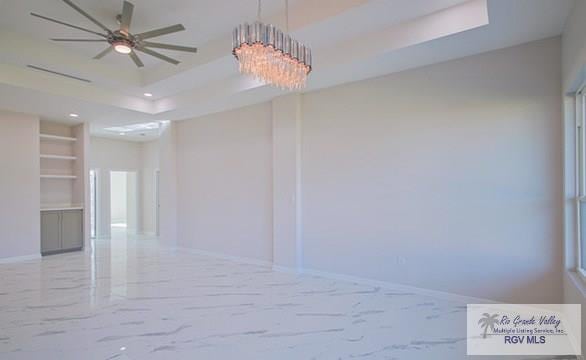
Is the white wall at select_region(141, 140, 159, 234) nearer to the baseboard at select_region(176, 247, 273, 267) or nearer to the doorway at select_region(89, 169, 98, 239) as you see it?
the doorway at select_region(89, 169, 98, 239)

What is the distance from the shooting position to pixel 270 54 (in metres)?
2.81

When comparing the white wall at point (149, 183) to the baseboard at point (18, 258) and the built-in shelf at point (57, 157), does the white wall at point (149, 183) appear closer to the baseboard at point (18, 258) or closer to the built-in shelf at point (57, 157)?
the built-in shelf at point (57, 157)

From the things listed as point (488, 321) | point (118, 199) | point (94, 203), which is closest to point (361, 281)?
point (488, 321)

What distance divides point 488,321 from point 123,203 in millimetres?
14706

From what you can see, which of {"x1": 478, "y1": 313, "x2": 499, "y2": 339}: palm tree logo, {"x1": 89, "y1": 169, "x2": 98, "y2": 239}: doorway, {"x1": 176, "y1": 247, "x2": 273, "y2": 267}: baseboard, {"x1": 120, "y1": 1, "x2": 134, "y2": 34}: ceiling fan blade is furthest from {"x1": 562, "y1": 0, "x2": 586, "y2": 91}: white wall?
{"x1": 89, "y1": 169, "x2": 98, "y2": 239}: doorway

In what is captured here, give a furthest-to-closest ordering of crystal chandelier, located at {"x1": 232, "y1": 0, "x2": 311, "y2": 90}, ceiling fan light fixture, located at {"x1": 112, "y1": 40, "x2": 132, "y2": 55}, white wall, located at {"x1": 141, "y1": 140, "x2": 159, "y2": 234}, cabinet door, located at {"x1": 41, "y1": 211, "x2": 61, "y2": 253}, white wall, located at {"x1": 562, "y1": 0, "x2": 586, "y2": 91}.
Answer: white wall, located at {"x1": 141, "y1": 140, "x2": 159, "y2": 234}
cabinet door, located at {"x1": 41, "y1": 211, "x2": 61, "y2": 253}
ceiling fan light fixture, located at {"x1": 112, "y1": 40, "x2": 132, "y2": 55}
crystal chandelier, located at {"x1": 232, "y1": 0, "x2": 311, "y2": 90}
white wall, located at {"x1": 562, "y1": 0, "x2": 586, "y2": 91}

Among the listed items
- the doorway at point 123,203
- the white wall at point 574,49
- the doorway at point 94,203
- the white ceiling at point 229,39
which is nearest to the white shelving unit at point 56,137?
the white ceiling at point 229,39

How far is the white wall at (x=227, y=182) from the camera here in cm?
595

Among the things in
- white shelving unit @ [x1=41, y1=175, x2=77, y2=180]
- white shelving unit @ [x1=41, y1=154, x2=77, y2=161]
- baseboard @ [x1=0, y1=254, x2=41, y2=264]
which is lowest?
baseboard @ [x1=0, y1=254, x2=41, y2=264]

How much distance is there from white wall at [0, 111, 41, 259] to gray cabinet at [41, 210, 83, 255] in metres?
0.22

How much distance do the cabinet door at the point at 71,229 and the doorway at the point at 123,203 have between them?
115 inches

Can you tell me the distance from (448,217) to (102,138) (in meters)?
9.63

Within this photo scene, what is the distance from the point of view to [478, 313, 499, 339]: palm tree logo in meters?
3.29

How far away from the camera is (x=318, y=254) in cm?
514
